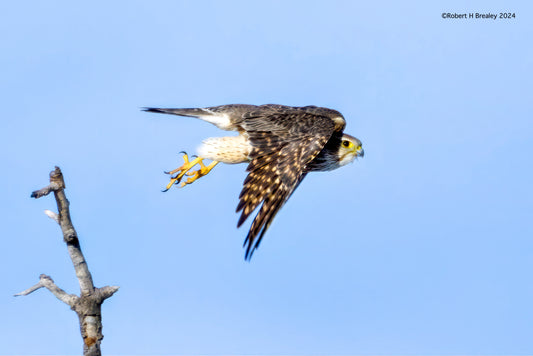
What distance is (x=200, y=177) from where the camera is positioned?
10172 millimetres

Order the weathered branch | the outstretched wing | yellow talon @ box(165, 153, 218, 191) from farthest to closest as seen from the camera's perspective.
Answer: yellow talon @ box(165, 153, 218, 191) < the outstretched wing < the weathered branch

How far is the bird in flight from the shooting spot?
326 inches

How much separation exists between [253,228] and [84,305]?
73.3 inches

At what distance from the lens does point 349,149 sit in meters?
10.6

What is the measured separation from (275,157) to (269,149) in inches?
7.2

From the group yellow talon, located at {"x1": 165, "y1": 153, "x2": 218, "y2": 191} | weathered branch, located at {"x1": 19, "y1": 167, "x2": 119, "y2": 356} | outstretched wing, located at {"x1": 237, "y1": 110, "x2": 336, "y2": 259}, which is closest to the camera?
weathered branch, located at {"x1": 19, "y1": 167, "x2": 119, "y2": 356}

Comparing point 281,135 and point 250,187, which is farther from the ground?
point 281,135

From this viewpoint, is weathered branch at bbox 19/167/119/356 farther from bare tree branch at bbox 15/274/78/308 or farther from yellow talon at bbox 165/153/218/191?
yellow talon at bbox 165/153/218/191

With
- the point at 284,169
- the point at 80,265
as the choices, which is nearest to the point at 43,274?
the point at 80,265

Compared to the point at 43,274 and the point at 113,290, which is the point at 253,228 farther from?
the point at 43,274

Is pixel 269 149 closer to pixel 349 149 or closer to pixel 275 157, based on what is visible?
pixel 275 157

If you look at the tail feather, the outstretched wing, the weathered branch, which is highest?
the tail feather

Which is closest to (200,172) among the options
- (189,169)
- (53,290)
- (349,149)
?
(189,169)

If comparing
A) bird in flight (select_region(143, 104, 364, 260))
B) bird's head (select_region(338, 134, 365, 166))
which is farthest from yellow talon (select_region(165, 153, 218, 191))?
bird's head (select_region(338, 134, 365, 166))
